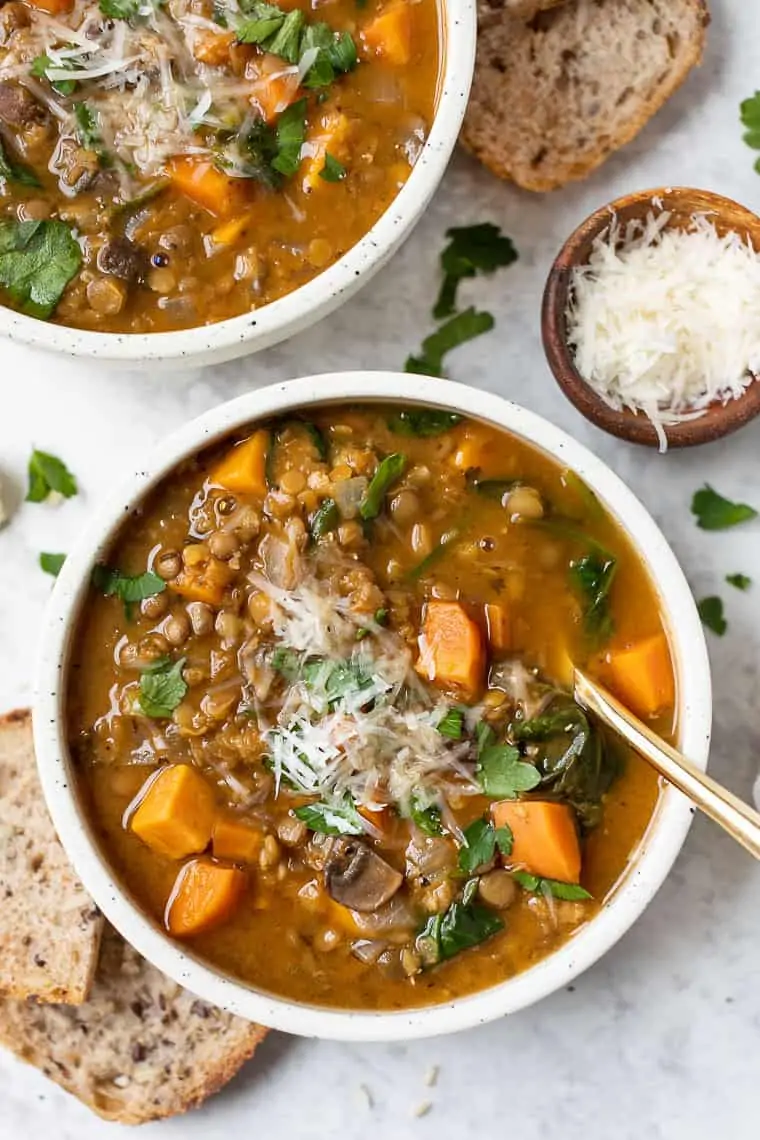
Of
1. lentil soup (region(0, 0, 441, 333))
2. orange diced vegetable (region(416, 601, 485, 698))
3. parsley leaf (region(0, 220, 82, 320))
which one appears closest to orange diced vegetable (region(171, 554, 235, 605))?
orange diced vegetable (region(416, 601, 485, 698))

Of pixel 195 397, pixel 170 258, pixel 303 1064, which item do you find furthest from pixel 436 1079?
pixel 170 258

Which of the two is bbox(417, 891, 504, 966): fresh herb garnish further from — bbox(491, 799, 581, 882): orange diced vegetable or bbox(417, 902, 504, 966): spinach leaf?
bbox(491, 799, 581, 882): orange diced vegetable

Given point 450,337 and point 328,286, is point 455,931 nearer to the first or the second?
point 328,286

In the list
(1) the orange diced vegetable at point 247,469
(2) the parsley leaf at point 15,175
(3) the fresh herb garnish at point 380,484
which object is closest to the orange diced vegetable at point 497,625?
(3) the fresh herb garnish at point 380,484

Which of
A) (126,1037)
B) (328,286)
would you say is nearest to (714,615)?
(328,286)

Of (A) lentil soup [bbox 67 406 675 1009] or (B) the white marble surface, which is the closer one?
(A) lentil soup [bbox 67 406 675 1009]

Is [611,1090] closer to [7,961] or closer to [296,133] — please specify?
[7,961]
